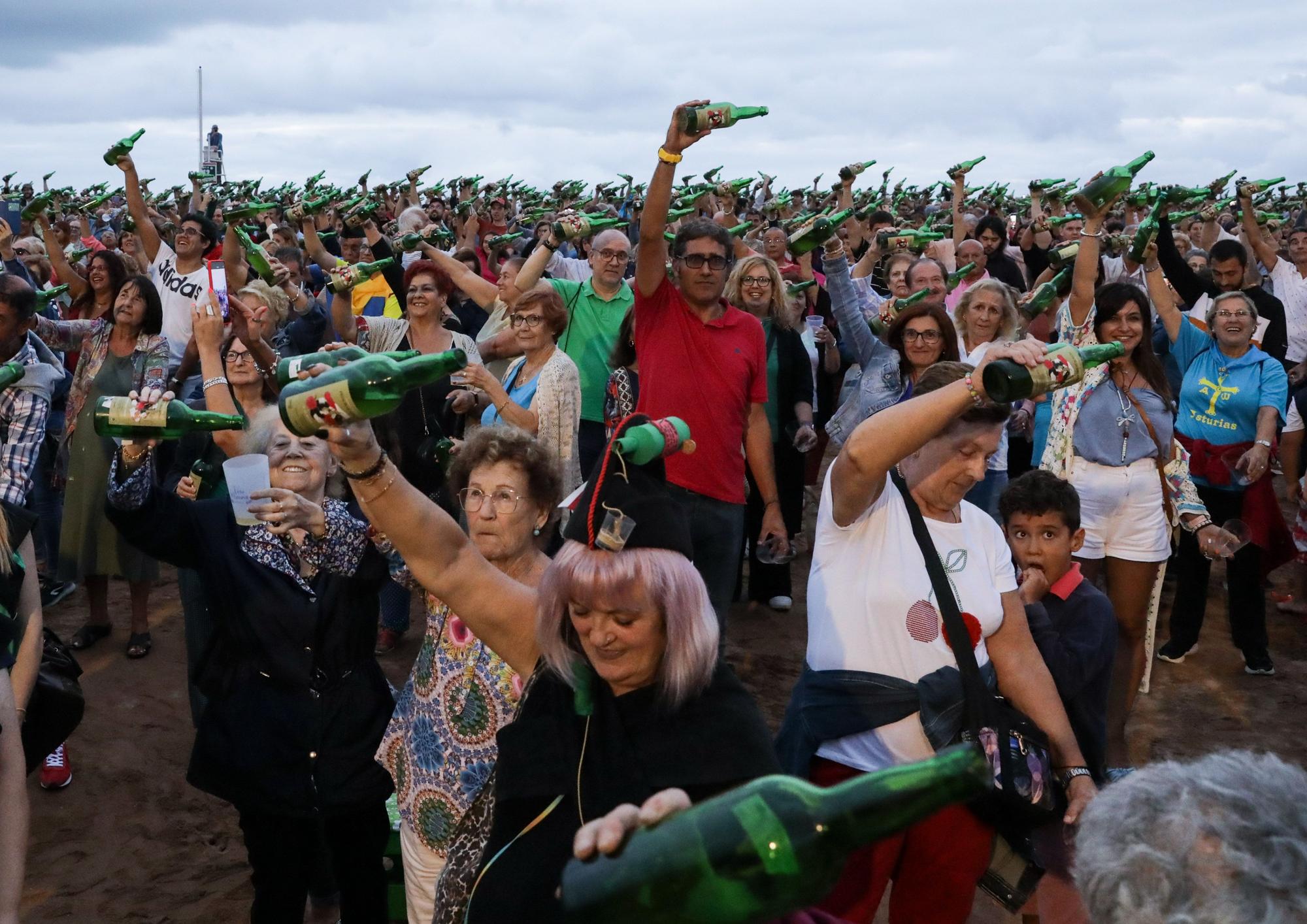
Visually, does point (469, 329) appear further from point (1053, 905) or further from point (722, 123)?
point (1053, 905)

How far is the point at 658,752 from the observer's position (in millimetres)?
2016

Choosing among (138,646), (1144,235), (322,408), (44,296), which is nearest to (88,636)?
(138,646)

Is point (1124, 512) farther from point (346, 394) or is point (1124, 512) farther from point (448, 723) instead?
point (346, 394)

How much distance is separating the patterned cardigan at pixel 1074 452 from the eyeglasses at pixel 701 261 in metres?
1.54

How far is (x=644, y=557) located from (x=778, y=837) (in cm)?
98

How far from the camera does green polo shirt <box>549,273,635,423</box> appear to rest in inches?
229

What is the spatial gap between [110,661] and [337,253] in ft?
26.2

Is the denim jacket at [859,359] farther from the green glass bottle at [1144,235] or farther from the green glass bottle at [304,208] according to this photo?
the green glass bottle at [304,208]

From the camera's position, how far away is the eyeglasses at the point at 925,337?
192 inches

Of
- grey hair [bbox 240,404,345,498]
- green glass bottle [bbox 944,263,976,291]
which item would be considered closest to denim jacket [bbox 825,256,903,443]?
green glass bottle [bbox 944,263,976,291]

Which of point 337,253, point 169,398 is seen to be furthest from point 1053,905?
point 337,253

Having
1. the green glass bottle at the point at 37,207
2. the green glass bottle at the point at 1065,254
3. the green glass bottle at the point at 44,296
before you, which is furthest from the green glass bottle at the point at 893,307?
the green glass bottle at the point at 37,207

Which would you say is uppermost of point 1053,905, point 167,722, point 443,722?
point 443,722

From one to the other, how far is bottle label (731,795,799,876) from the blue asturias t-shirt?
583 cm
